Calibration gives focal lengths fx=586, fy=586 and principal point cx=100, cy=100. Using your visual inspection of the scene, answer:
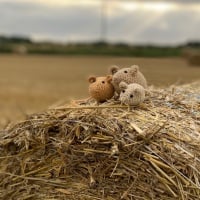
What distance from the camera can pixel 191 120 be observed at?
10.6 feet

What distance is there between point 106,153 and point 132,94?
0.35 m

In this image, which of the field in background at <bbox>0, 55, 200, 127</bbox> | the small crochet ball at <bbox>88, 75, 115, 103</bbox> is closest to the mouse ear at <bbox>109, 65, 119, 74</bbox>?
the small crochet ball at <bbox>88, 75, 115, 103</bbox>

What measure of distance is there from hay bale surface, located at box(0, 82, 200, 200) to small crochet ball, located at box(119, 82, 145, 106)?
0.16ft

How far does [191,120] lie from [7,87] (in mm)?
13105

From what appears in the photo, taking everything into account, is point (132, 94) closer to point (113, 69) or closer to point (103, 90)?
point (103, 90)

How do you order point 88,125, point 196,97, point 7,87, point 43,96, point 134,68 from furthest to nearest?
point 7,87
point 43,96
point 196,97
point 134,68
point 88,125

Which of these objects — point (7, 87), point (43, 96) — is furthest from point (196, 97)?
point (7, 87)

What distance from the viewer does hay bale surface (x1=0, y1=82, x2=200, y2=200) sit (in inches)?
114

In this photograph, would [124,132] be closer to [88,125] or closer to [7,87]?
[88,125]

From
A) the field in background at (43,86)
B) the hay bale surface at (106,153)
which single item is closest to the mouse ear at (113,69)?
the hay bale surface at (106,153)

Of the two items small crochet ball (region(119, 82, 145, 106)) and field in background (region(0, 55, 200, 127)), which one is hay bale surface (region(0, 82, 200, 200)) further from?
field in background (region(0, 55, 200, 127))

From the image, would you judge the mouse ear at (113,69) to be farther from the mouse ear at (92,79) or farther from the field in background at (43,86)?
the field in background at (43,86)

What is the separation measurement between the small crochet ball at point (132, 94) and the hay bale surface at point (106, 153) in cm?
5

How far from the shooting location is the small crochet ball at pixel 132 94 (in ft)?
10.3
